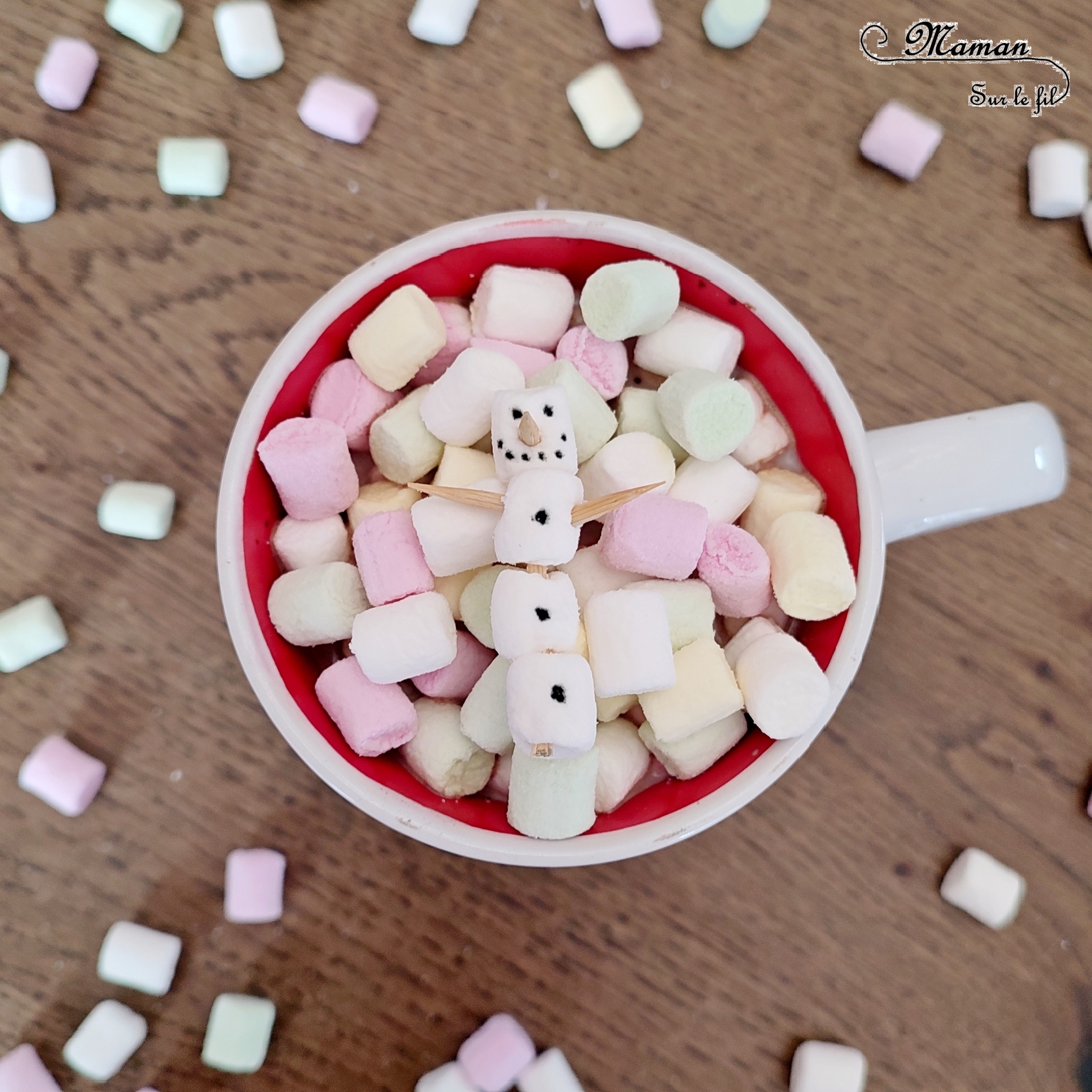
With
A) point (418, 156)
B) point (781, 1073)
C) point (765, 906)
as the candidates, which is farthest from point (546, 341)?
point (781, 1073)

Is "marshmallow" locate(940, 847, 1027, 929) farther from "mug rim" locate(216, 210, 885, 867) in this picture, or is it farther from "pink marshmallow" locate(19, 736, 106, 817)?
"pink marshmallow" locate(19, 736, 106, 817)

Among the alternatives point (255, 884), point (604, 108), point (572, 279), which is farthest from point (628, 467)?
point (255, 884)

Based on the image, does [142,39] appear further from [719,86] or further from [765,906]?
[765,906]

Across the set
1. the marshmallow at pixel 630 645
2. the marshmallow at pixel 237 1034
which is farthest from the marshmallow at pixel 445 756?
the marshmallow at pixel 237 1034

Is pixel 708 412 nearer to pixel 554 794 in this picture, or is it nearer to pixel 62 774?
pixel 554 794

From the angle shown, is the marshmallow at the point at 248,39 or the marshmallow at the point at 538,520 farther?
the marshmallow at the point at 248,39

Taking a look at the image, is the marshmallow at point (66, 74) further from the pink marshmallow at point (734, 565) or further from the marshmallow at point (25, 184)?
the pink marshmallow at point (734, 565)
